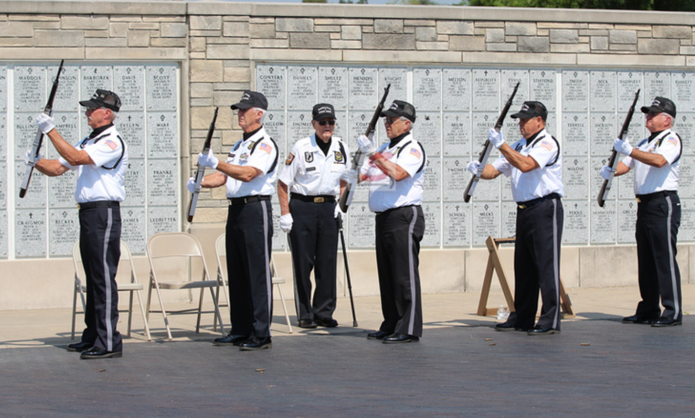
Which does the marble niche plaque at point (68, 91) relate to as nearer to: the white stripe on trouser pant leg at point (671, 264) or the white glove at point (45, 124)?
the white glove at point (45, 124)

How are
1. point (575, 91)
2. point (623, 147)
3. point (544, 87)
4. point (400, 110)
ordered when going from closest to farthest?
point (400, 110)
point (623, 147)
point (544, 87)
point (575, 91)

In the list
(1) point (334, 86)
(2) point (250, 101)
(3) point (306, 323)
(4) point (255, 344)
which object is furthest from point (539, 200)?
(1) point (334, 86)

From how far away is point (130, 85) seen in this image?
11.6 metres

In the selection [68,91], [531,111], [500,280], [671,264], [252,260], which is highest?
[68,91]

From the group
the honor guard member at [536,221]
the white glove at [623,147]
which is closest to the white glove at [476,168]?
the honor guard member at [536,221]

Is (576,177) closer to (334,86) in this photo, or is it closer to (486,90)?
(486,90)

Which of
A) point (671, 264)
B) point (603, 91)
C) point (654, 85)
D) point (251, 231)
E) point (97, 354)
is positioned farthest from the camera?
point (654, 85)

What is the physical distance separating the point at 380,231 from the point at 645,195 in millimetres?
2951

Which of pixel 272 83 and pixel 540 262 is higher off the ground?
pixel 272 83

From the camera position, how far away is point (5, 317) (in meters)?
10.6

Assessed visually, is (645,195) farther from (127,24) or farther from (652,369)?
(127,24)

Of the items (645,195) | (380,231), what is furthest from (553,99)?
(380,231)

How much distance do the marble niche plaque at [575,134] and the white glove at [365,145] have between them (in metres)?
5.24

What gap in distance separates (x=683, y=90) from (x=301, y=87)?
5.43 m
